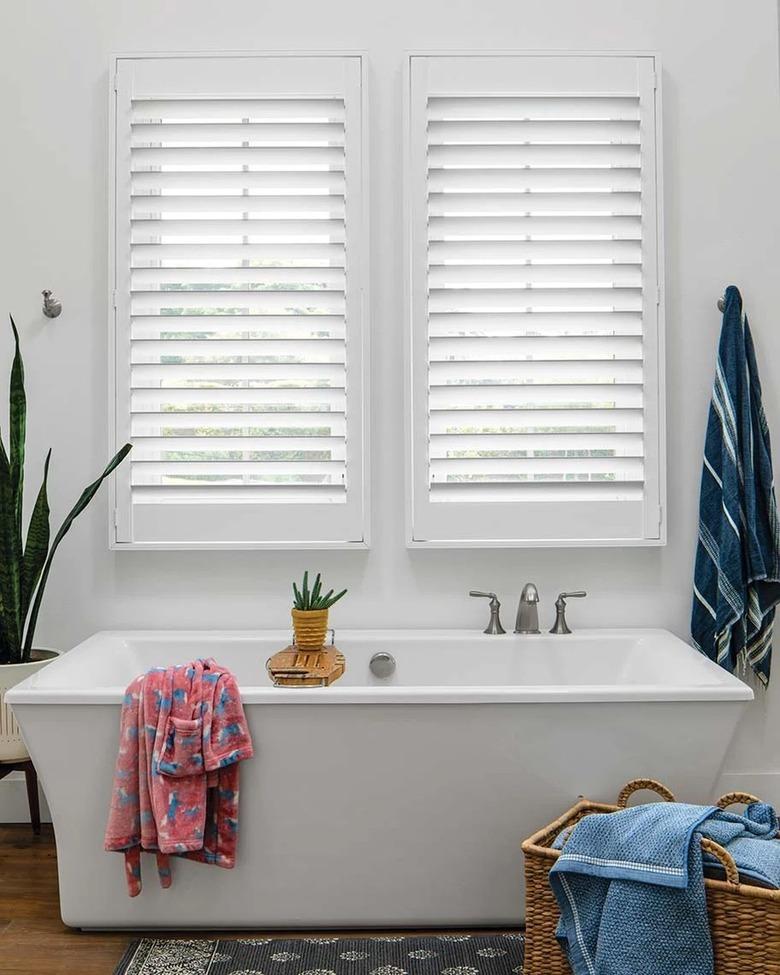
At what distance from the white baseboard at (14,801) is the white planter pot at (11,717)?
0.38 meters

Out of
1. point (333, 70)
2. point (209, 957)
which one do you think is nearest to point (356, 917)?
point (209, 957)

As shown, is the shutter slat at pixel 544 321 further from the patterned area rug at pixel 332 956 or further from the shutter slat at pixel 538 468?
the patterned area rug at pixel 332 956

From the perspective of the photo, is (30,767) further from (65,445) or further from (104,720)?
(65,445)

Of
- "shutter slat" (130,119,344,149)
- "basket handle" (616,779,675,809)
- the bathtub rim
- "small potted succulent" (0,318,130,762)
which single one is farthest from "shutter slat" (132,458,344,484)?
"basket handle" (616,779,675,809)

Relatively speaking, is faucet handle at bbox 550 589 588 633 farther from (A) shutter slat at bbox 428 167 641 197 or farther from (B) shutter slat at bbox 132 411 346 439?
(A) shutter slat at bbox 428 167 641 197

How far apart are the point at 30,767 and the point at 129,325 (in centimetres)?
137

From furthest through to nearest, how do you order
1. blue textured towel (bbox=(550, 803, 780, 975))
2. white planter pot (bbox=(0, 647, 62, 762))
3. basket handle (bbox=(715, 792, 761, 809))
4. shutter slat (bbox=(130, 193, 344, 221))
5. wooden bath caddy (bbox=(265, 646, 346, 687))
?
1. shutter slat (bbox=(130, 193, 344, 221))
2. white planter pot (bbox=(0, 647, 62, 762))
3. wooden bath caddy (bbox=(265, 646, 346, 687))
4. basket handle (bbox=(715, 792, 761, 809))
5. blue textured towel (bbox=(550, 803, 780, 975))

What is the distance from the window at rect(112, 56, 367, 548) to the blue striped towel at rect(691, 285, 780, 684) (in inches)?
43.0

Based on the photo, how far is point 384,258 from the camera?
3.04m

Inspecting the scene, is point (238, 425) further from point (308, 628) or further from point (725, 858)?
point (725, 858)

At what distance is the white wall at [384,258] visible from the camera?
9.94 ft

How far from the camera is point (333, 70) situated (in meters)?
2.97

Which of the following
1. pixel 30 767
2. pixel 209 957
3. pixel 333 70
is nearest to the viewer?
pixel 209 957

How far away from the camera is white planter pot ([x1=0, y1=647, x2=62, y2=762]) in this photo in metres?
2.67
